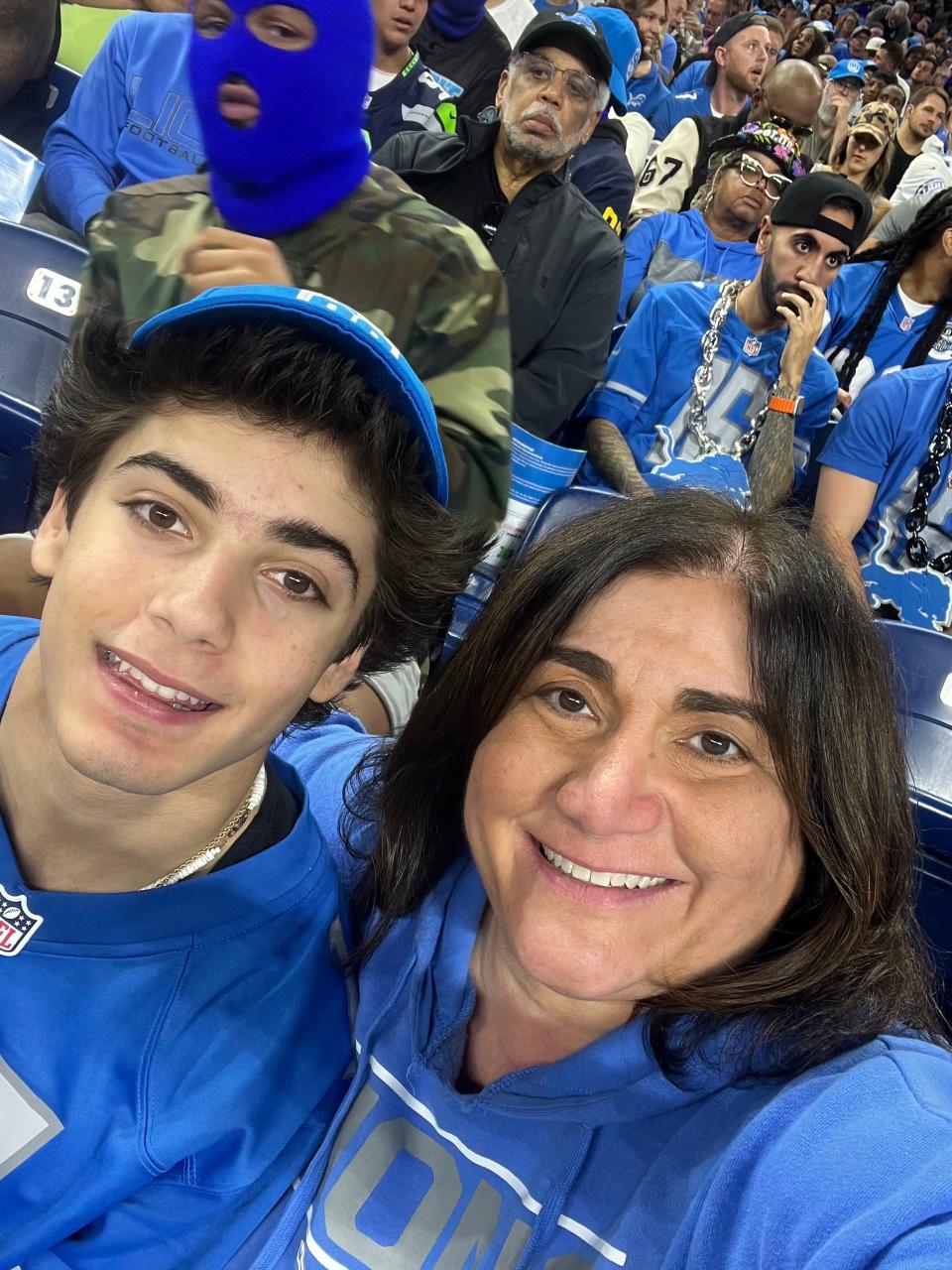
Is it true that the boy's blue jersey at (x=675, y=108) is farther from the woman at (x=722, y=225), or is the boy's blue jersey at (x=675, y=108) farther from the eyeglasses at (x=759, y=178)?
the eyeglasses at (x=759, y=178)

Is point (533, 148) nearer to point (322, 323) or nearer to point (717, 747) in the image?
point (322, 323)

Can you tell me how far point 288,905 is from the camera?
106 cm

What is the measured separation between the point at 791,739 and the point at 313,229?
0.63 metres

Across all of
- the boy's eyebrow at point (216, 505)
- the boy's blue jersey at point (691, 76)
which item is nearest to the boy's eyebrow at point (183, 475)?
the boy's eyebrow at point (216, 505)

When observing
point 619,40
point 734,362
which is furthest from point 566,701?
point 619,40

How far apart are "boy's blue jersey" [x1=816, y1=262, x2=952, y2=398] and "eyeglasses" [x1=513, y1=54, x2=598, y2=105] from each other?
4.02ft

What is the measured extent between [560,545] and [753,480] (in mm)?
1887

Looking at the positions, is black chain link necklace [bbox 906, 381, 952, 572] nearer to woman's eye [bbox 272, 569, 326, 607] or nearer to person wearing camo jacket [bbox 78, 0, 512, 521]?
person wearing camo jacket [bbox 78, 0, 512, 521]

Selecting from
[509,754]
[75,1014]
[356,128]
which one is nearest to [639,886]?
[509,754]

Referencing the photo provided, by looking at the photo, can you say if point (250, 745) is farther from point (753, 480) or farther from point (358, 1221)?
point (753, 480)

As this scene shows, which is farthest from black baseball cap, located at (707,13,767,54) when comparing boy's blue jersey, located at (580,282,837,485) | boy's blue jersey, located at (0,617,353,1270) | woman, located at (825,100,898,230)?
boy's blue jersey, located at (0,617,353,1270)

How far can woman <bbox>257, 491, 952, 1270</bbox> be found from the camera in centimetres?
92

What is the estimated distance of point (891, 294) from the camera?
3527 millimetres

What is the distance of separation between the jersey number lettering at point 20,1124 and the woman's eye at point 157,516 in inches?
19.7
